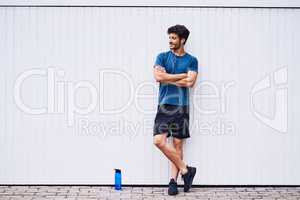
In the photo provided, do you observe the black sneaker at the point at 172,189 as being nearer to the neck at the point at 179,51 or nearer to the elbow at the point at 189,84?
the elbow at the point at 189,84

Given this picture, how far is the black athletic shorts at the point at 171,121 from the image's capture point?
6734 millimetres

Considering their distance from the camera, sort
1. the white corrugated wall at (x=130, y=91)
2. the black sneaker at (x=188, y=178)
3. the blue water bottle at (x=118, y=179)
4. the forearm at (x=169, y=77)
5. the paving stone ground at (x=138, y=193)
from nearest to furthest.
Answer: the paving stone ground at (x=138, y=193) → the forearm at (x=169, y=77) → the black sneaker at (x=188, y=178) → the blue water bottle at (x=118, y=179) → the white corrugated wall at (x=130, y=91)

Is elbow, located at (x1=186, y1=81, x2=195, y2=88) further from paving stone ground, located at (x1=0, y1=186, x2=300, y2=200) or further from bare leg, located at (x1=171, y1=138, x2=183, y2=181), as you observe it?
paving stone ground, located at (x1=0, y1=186, x2=300, y2=200)

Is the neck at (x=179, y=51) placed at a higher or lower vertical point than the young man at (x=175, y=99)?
higher

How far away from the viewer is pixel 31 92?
→ 7.04 m

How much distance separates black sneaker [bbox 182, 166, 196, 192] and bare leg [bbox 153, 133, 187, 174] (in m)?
0.06

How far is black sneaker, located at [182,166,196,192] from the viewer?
6.72 meters

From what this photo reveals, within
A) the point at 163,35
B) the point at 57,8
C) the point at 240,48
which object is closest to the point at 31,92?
the point at 57,8

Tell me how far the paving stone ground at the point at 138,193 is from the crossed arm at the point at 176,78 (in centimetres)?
142

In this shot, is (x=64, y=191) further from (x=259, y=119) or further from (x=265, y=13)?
(x=265, y=13)

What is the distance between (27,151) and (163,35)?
7.93 ft

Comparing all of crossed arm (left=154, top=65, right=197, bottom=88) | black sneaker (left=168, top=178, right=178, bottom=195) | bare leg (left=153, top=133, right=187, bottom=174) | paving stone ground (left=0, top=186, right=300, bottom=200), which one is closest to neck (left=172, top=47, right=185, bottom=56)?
crossed arm (left=154, top=65, right=197, bottom=88)

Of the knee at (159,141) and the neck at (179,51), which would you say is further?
the neck at (179,51)

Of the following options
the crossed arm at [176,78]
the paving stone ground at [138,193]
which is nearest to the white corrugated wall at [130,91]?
the paving stone ground at [138,193]
